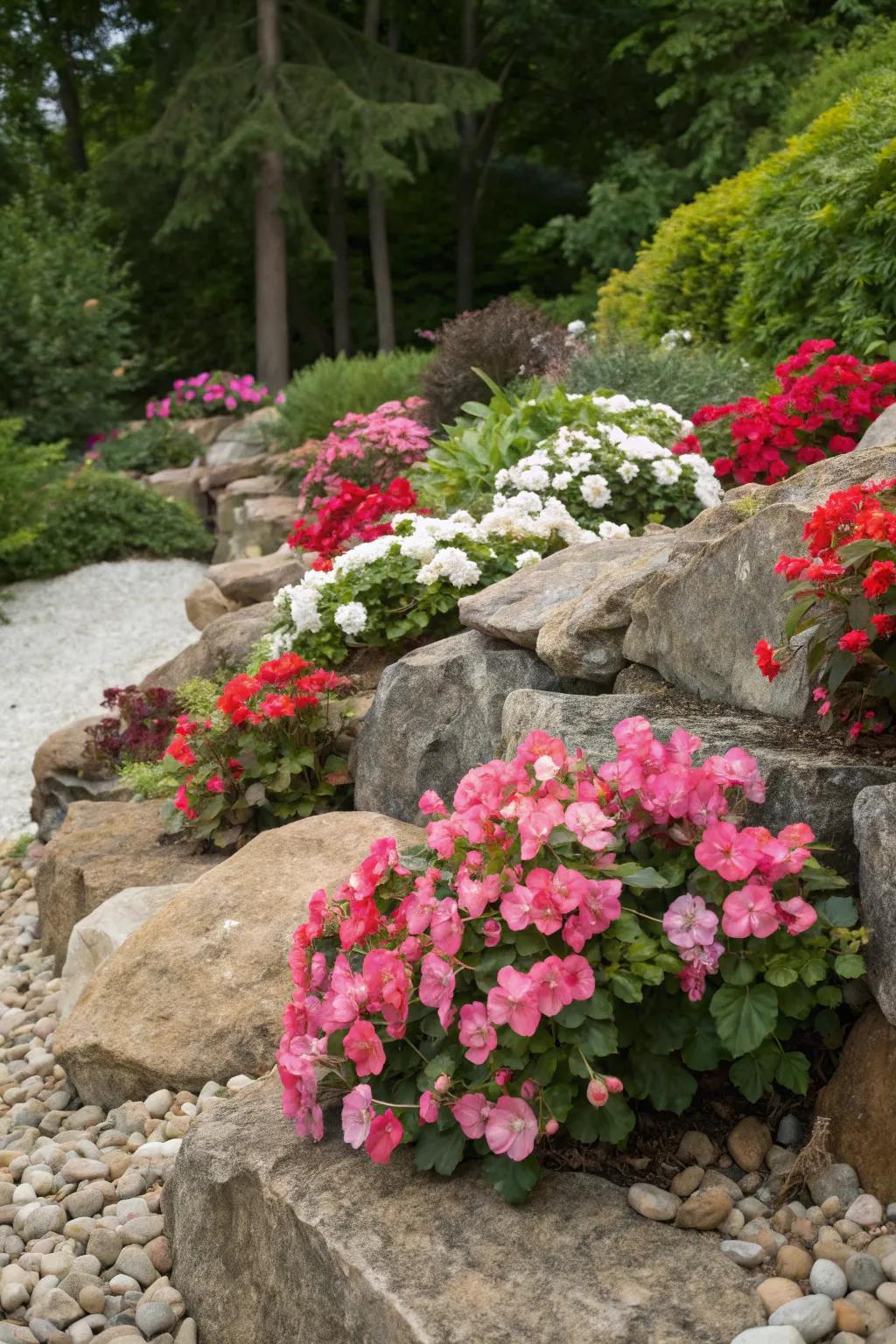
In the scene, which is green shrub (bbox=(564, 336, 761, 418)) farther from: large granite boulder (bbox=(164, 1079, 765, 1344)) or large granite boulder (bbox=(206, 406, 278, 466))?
large granite boulder (bbox=(206, 406, 278, 466))

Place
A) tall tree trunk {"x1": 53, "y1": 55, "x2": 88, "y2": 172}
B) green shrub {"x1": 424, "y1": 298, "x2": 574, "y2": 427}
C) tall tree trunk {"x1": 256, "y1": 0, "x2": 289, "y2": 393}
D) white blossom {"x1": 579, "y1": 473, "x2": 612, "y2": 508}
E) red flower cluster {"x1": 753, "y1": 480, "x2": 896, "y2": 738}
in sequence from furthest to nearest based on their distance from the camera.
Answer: tall tree trunk {"x1": 53, "y1": 55, "x2": 88, "y2": 172} → tall tree trunk {"x1": 256, "y1": 0, "x2": 289, "y2": 393} → green shrub {"x1": 424, "y1": 298, "x2": 574, "y2": 427} → white blossom {"x1": 579, "y1": 473, "x2": 612, "y2": 508} → red flower cluster {"x1": 753, "y1": 480, "x2": 896, "y2": 738}

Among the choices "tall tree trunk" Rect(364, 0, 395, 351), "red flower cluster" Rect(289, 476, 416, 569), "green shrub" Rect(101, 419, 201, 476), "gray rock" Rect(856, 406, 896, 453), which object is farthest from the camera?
"tall tree trunk" Rect(364, 0, 395, 351)

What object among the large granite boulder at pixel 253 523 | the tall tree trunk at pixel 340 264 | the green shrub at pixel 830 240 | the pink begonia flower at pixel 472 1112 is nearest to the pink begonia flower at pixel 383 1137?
the pink begonia flower at pixel 472 1112

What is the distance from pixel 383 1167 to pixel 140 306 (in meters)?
17.9

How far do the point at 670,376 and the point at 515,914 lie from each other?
520 cm

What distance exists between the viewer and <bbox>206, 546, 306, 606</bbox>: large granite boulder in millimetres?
7102

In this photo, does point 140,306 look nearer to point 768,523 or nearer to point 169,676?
point 169,676

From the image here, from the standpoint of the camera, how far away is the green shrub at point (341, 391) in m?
11.3

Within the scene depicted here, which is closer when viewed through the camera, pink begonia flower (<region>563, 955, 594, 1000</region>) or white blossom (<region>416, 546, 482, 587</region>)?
pink begonia flower (<region>563, 955, 594, 1000</region>)

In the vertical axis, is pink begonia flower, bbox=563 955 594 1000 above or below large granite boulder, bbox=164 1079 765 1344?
above

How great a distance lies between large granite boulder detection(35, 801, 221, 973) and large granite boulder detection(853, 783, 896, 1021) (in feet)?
8.31

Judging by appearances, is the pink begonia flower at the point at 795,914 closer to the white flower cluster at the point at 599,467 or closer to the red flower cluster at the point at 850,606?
the red flower cluster at the point at 850,606

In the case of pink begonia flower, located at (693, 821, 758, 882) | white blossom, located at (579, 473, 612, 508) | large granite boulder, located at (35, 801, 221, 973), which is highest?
white blossom, located at (579, 473, 612, 508)

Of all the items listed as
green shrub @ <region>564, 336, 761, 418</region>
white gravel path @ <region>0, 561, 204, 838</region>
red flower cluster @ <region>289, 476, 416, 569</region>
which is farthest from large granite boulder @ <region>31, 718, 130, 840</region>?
green shrub @ <region>564, 336, 761, 418</region>
